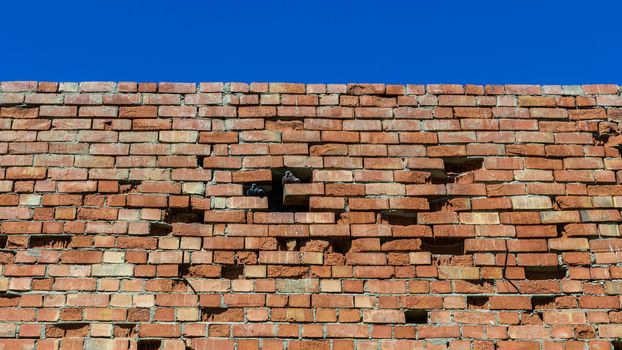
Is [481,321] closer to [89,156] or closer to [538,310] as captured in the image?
[538,310]

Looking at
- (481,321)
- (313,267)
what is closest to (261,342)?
(313,267)

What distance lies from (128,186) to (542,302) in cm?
233

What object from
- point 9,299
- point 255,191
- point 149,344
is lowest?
point 149,344

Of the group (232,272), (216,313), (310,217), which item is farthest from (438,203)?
(216,313)

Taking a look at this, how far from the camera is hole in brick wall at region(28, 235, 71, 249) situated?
3.61 meters

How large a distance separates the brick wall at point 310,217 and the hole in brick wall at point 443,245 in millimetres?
16

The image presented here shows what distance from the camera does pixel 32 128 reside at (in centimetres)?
390

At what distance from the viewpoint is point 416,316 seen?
355 centimetres

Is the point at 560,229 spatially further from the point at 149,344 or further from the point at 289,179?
the point at 149,344

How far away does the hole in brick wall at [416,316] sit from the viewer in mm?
3539

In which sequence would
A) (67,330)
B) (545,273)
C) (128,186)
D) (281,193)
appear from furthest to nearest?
1. (281,193)
2. (128,186)
3. (545,273)
4. (67,330)

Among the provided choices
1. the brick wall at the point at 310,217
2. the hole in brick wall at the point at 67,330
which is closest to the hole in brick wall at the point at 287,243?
the brick wall at the point at 310,217

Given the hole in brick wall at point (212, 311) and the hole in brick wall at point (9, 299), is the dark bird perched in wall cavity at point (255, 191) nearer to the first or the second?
the hole in brick wall at point (212, 311)

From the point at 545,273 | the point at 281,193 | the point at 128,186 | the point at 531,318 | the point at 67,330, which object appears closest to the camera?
the point at 67,330
